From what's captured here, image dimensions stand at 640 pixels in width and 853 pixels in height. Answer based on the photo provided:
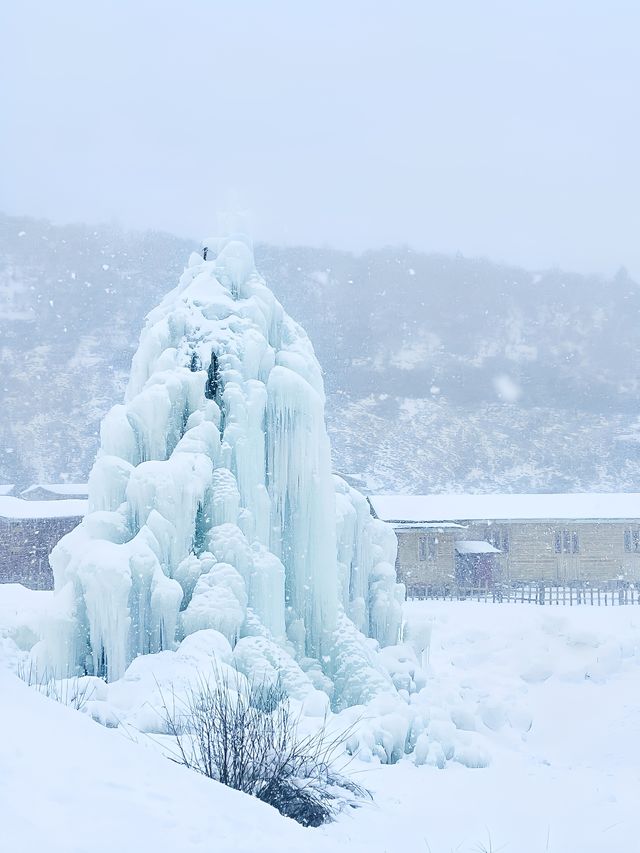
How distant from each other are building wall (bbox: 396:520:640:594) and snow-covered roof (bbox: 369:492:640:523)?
427 millimetres

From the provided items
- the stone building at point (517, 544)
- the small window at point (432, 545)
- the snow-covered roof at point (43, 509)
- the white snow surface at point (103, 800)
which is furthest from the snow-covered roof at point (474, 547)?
the white snow surface at point (103, 800)

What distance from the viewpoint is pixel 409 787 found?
766 cm

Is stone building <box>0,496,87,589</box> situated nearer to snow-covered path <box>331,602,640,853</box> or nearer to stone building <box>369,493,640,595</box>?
stone building <box>369,493,640,595</box>

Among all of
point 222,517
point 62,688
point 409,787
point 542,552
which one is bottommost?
point 542,552

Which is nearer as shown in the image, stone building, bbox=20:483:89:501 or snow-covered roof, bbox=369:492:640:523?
snow-covered roof, bbox=369:492:640:523

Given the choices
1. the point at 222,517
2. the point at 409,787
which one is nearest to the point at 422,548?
the point at 222,517

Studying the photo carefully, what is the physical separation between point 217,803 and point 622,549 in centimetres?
3339

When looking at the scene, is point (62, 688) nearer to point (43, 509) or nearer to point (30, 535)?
point (30, 535)

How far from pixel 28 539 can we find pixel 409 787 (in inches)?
1187

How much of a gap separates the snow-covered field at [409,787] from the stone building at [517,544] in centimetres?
1561

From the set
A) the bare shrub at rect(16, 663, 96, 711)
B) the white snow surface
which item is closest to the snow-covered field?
the white snow surface

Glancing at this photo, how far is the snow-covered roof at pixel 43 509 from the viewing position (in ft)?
113

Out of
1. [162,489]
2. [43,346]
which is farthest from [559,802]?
[43,346]

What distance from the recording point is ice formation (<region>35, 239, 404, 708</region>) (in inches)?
375
